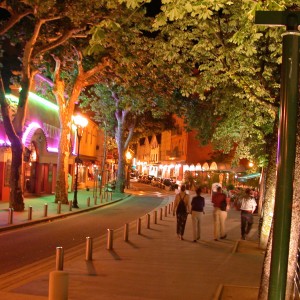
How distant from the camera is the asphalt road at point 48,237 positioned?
488 inches

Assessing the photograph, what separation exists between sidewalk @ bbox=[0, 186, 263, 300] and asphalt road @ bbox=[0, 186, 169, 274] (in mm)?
1114

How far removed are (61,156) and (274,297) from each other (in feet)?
84.4

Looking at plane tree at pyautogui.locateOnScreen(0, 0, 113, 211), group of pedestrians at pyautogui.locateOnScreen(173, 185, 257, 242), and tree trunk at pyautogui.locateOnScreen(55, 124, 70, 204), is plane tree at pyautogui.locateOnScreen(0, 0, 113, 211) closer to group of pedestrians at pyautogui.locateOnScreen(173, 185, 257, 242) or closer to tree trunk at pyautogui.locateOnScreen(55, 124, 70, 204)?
tree trunk at pyautogui.locateOnScreen(55, 124, 70, 204)

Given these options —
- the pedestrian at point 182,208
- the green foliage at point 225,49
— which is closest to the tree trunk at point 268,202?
the green foliage at point 225,49

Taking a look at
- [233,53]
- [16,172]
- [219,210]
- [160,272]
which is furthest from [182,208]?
[16,172]

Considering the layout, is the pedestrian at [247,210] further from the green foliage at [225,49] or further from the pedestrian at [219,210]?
the green foliage at [225,49]

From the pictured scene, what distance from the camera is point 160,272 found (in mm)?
10398

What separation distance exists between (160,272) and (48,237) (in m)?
7.06

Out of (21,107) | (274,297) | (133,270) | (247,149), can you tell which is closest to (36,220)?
(21,107)

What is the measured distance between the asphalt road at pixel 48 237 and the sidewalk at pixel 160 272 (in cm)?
111

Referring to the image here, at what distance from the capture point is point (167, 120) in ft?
173

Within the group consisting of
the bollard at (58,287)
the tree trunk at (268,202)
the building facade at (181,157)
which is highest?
the building facade at (181,157)

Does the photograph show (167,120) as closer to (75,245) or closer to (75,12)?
(75,12)

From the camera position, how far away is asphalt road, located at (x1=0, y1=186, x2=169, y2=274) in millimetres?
12391
